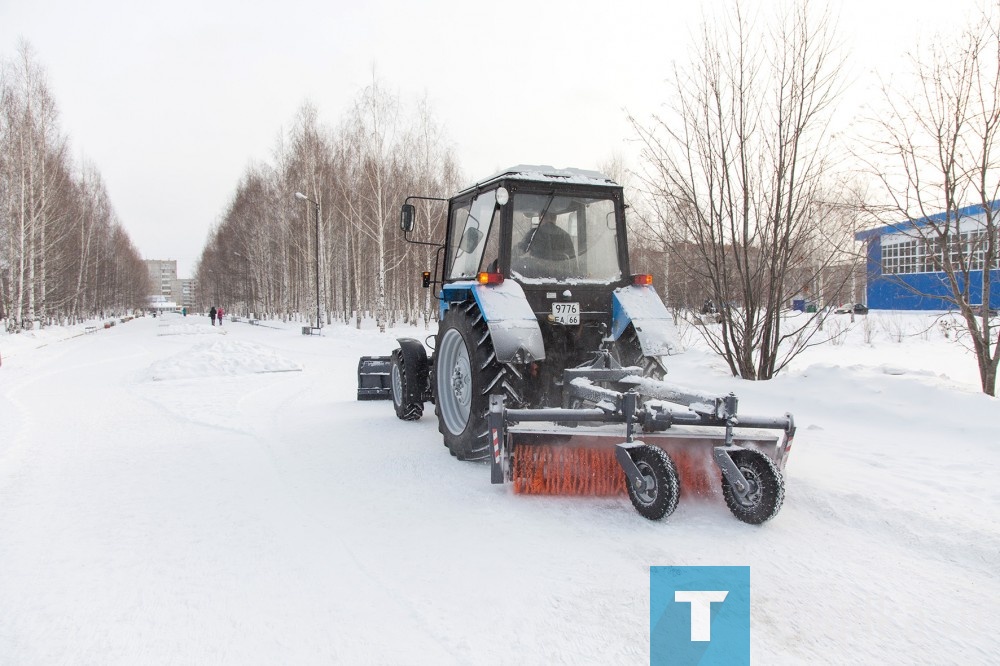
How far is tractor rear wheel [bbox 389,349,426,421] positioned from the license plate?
2319 mm

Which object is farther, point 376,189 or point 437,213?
point 437,213

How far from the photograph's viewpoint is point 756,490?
11.8 feet

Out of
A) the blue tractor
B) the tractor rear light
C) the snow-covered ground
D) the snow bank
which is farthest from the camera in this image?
the snow bank

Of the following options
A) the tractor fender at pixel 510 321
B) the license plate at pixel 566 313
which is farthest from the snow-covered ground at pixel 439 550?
the license plate at pixel 566 313

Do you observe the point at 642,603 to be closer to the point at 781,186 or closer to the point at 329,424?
the point at 329,424

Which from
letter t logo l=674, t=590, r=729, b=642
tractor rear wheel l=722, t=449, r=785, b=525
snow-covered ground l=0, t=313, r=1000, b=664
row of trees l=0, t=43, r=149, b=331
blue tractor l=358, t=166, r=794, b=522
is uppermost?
row of trees l=0, t=43, r=149, b=331

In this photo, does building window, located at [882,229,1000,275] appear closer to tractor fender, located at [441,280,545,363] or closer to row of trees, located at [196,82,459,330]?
tractor fender, located at [441,280,545,363]

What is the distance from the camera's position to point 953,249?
7191mm

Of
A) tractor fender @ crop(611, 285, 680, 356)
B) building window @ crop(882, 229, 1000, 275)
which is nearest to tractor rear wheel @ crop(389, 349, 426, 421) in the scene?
tractor fender @ crop(611, 285, 680, 356)

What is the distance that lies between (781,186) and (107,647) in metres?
8.34

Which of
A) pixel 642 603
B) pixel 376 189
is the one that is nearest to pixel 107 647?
pixel 642 603

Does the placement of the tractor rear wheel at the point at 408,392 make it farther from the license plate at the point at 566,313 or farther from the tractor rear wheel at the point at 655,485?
the tractor rear wheel at the point at 655,485

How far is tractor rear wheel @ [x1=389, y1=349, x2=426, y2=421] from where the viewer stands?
6.96 m

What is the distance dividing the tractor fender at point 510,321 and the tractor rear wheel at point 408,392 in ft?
6.83
